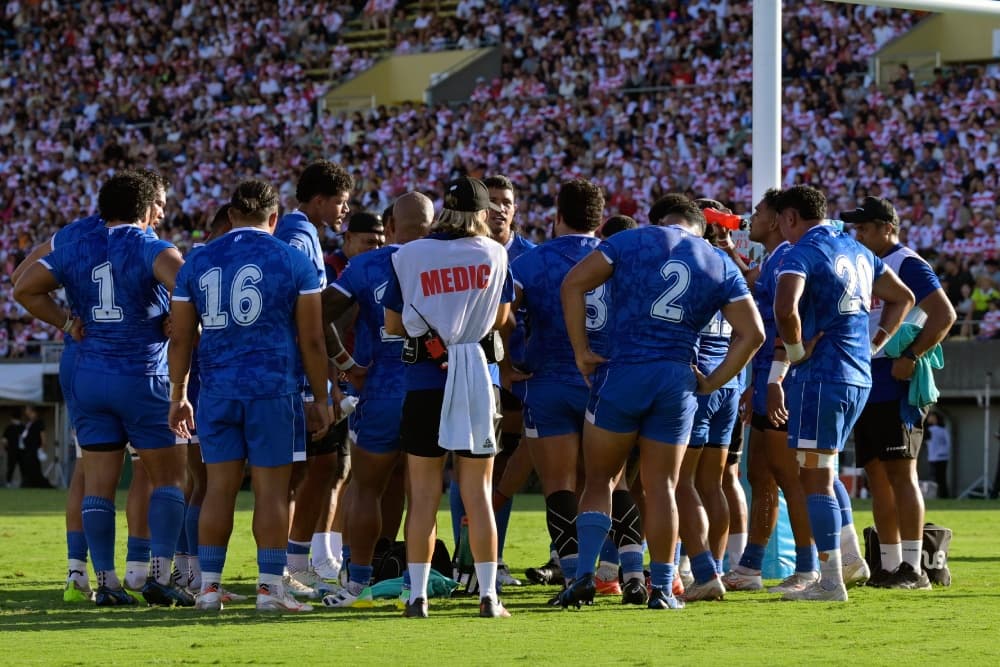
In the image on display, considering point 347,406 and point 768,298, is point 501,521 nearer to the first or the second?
point 347,406

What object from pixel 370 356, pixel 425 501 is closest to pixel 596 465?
pixel 425 501

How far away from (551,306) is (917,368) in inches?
98.1

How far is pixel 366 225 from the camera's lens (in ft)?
31.8

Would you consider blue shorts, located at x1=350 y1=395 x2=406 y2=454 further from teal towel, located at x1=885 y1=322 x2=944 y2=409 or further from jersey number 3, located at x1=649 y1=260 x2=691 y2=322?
teal towel, located at x1=885 y1=322 x2=944 y2=409

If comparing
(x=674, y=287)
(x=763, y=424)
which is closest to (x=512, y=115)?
(x=763, y=424)

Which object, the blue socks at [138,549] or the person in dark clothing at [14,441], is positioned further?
the person in dark clothing at [14,441]

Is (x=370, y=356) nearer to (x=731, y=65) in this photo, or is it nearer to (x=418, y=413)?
(x=418, y=413)

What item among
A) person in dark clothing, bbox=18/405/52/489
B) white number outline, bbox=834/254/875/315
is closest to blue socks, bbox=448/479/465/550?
white number outline, bbox=834/254/875/315

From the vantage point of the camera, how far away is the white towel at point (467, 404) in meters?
7.72

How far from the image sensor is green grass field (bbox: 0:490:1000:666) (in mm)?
6484

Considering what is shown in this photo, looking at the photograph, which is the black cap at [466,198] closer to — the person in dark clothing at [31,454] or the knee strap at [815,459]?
the knee strap at [815,459]

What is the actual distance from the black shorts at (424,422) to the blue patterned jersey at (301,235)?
113 cm

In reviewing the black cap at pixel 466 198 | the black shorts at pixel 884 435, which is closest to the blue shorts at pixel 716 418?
the black shorts at pixel 884 435

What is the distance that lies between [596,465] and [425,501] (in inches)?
36.8
